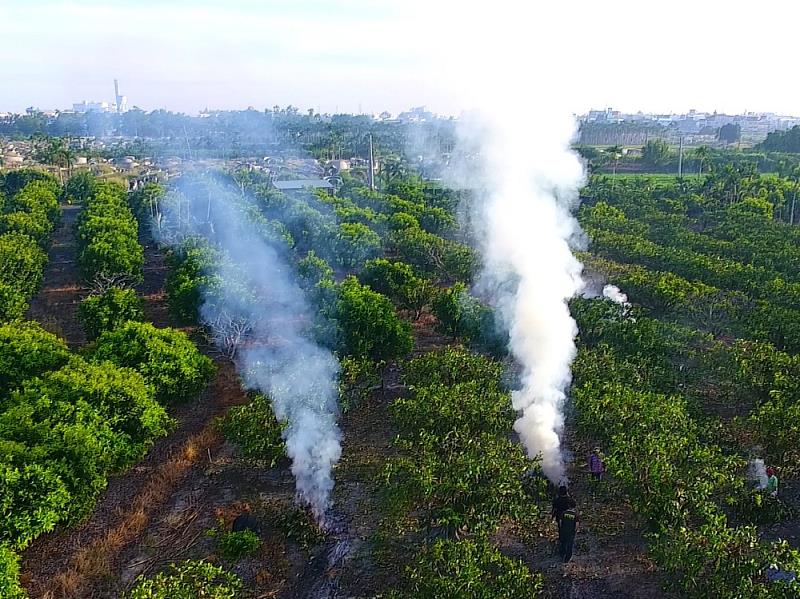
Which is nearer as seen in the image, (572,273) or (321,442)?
(321,442)

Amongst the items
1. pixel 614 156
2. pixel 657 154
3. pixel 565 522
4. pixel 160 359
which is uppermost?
pixel 657 154

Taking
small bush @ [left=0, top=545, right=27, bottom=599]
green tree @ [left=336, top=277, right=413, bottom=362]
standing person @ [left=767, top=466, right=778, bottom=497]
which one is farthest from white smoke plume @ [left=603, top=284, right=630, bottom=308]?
small bush @ [left=0, top=545, right=27, bottom=599]

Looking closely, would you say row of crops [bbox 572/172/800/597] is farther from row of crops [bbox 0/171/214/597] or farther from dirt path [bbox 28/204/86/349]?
dirt path [bbox 28/204/86/349]

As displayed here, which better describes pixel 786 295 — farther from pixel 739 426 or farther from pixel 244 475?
pixel 244 475

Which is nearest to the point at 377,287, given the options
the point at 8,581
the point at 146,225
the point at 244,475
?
the point at 244,475

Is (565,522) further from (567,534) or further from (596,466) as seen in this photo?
(596,466)

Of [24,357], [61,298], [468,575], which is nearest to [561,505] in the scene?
[468,575]
